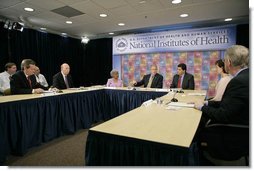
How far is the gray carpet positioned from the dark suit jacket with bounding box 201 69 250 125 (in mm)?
1606

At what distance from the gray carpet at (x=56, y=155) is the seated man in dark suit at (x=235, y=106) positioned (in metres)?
1.51

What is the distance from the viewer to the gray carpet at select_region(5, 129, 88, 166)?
208 cm

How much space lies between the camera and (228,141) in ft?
4.84

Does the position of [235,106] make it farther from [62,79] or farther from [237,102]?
[62,79]

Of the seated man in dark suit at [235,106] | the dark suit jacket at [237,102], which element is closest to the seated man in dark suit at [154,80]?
the seated man in dark suit at [235,106]

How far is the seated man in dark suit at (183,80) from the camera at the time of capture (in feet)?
13.0

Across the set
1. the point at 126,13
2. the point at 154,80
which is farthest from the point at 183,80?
the point at 126,13

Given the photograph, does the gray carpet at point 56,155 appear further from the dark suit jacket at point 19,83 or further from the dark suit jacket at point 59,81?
the dark suit jacket at point 59,81

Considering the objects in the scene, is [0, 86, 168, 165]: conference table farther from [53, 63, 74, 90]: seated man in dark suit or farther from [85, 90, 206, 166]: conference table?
[85, 90, 206, 166]: conference table

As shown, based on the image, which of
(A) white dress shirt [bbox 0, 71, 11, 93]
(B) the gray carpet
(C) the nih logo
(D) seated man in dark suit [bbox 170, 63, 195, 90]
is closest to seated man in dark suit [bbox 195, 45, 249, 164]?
(B) the gray carpet

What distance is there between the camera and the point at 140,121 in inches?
55.4

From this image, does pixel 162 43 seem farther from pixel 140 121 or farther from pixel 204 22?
pixel 140 121

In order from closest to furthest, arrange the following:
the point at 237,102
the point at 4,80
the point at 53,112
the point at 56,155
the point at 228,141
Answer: the point at 237,102 → the point at 228,141 → the point at 56,155 → the point at 53,112 → the point at 4,80

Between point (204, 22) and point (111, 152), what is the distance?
15.6 ft
